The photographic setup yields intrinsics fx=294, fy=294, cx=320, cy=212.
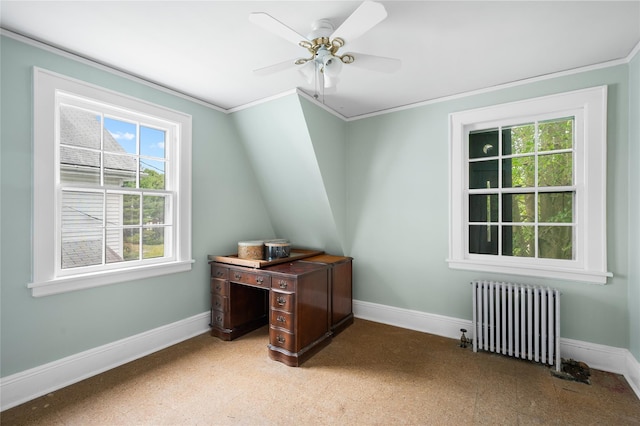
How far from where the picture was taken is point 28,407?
1.94 metres

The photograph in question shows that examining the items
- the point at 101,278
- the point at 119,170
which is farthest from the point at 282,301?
the point at 119,170

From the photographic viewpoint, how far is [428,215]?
316 centimetres

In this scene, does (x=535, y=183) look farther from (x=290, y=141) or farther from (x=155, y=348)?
(x=155, y=348)

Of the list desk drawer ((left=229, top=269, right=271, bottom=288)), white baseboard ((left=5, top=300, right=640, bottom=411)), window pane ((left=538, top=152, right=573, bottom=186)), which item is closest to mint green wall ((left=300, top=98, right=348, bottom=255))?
desk drawer ((left=229, top=269, right=271, bottom=288))

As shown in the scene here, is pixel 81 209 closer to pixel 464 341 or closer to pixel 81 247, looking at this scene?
pixel 81 247

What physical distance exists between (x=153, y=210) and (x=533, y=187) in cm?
359

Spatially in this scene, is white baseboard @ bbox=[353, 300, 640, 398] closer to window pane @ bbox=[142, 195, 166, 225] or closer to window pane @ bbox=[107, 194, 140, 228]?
window pane @ bbox=[142, 195, 166, 225]

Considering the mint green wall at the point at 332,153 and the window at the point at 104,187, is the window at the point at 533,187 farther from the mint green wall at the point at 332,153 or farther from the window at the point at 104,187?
the window at the point at 104,187

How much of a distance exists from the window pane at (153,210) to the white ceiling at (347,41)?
1.09 metres

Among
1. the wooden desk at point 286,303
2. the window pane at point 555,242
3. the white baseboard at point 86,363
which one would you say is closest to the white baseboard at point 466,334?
the wooden desk at point 286,303

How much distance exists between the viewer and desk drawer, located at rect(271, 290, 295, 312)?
8.39 ft

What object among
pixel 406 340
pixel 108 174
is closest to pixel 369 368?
pixel 406 340

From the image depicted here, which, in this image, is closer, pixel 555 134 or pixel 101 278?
pixel 101 278

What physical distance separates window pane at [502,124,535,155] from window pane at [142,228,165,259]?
346cm
